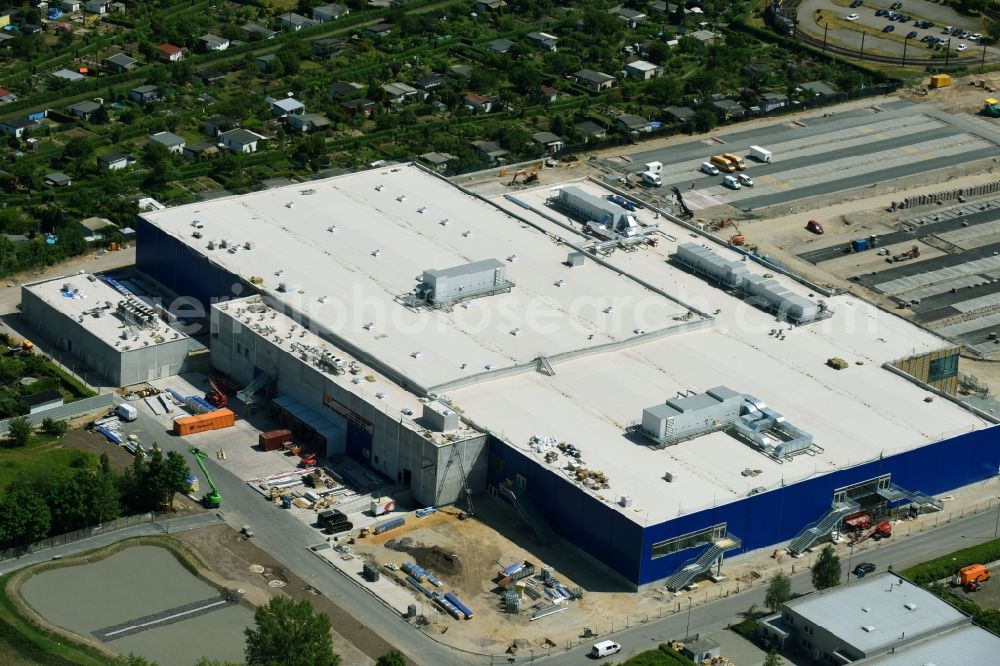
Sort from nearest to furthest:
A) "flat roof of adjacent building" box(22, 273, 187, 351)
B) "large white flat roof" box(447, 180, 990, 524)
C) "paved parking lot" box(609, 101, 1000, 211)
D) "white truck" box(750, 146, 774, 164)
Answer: "large white flat roof" box(447, 180, 990, 524) < "flat roof of adjacent building" box(22, 273, 187, 351) < "paved parking lot" box(609, 101, 1000, 211) < "white truck" box(750, 146, 774, 164)

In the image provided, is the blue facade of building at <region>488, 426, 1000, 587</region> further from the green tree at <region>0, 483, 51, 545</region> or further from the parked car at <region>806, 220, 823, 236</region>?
the parked car at <region>806, 220, 823, 236</region>

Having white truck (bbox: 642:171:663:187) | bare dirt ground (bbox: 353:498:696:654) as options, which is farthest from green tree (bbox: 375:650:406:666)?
white truck (bbox: 642:171:663:187)

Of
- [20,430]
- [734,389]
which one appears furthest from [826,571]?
[20,430]

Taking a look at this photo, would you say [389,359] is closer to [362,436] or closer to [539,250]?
[362,436]

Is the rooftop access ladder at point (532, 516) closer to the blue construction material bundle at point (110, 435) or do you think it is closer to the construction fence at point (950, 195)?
the blue construction material bundle at point (110, 435)

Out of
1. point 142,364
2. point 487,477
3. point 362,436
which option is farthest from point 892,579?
point 142,364

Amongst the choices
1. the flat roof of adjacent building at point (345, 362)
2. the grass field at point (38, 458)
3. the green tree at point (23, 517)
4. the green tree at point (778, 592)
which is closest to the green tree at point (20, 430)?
the grass field at point (38, 458)
